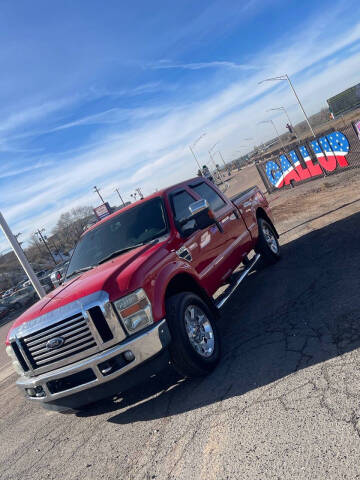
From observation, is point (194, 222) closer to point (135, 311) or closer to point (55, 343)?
point (135, 311)

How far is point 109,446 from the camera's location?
3.62 m

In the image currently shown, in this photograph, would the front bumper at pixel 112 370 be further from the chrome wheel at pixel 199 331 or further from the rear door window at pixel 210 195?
the rear door window at pixel 210 195

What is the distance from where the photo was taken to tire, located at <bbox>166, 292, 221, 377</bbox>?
3.71 m

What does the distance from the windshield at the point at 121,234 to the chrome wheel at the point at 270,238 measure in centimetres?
286

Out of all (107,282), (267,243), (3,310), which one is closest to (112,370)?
(107,282)

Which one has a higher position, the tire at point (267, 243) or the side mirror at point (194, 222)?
the side mirror at point (194, 222)

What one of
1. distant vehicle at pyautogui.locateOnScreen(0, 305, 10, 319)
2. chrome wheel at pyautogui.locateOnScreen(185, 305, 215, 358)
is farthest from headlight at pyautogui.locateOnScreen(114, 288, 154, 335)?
distant vehicle at pyautogui.locateOnScreen(0, 305, 10, 319)

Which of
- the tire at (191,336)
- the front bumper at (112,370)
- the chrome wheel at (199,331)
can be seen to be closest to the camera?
the front bumper at (112,370)

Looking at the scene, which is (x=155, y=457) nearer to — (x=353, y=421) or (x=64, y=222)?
(x=353, y=421)

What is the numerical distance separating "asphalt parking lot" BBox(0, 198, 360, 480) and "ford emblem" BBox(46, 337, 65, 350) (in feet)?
3.47

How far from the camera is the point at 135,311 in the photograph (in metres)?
3.50

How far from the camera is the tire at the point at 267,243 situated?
6.97m

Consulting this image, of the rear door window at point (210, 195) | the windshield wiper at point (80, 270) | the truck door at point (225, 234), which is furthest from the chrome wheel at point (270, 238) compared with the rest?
the windshield wiper at point (80, 270)

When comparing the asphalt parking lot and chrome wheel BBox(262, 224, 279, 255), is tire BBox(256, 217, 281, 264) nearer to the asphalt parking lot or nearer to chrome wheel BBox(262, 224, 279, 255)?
chrome wheel BBox(262, 224, 279, 255)
